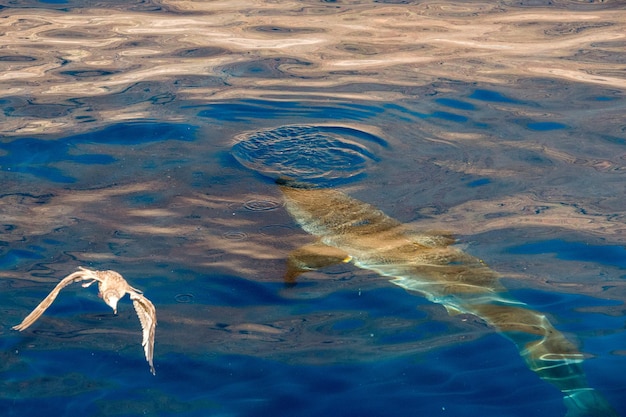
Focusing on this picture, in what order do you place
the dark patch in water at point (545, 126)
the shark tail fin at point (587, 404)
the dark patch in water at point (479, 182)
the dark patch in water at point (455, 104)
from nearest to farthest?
the shark tail fin at point (587, 404)
the dark patch in water at point (479, 182)
the dark patch in water at point (545, 126)
the dark patch in water at point (455, 104)

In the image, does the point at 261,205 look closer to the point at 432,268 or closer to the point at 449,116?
the point at 432,268

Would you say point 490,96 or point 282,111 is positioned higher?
point 490,96

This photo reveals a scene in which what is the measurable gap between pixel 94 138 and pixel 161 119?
2.22 ft

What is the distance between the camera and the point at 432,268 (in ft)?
16.6

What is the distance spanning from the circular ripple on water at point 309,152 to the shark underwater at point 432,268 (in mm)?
265

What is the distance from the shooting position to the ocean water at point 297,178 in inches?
160

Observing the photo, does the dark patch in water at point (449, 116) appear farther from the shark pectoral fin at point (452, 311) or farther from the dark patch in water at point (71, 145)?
the shark pectoral fin at point (452, 311)

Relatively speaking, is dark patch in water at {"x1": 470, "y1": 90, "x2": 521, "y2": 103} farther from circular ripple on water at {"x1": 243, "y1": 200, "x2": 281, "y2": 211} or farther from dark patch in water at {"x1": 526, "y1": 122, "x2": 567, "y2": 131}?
circular ripple on water at {"x1": 243, "y1": 200, "x2": 281, "y2": 211}

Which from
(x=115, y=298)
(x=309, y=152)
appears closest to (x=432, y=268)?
(x=309, y=152)

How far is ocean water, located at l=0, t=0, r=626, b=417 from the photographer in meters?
4.07

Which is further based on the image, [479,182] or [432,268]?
[479,182]

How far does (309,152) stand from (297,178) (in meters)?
0.47

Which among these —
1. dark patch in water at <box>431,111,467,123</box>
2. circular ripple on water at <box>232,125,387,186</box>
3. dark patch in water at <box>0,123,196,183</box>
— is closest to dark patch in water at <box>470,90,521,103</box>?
dark patch in water at <box>431,111,467,123</box>

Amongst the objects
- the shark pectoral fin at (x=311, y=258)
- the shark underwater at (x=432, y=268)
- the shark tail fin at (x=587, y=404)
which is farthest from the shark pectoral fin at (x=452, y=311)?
the shark tail fin at (x=587, y=404)
